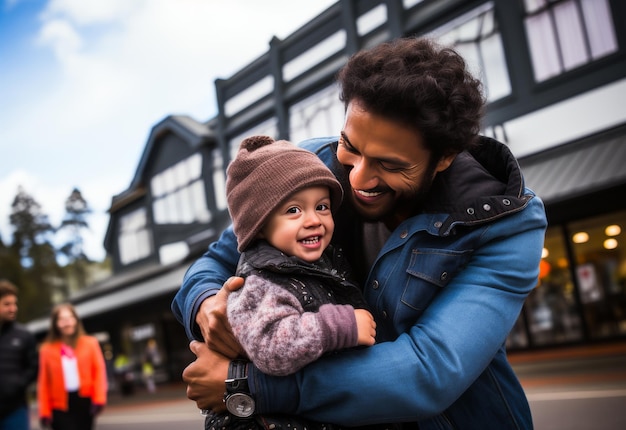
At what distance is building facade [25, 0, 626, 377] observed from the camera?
442 inches

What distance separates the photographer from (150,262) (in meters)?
27.8

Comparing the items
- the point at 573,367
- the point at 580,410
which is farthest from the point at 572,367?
the point at 580,410

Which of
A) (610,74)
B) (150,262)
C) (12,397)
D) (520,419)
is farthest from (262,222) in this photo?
(150,262)

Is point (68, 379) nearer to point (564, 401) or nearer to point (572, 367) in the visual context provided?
point (564, 401)

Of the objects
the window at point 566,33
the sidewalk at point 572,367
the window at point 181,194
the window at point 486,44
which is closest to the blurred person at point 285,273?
the sidewalk at point 572,367

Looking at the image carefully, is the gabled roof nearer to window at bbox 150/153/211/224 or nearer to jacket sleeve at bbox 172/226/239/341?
window at bbox 150/153/211/224

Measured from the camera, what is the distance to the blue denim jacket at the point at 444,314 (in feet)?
4.52

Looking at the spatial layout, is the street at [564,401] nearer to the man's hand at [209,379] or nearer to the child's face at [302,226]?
the child's face at [302,226]

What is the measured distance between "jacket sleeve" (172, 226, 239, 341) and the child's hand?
1.65ft

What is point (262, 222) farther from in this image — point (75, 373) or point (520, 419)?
point (75, 373)

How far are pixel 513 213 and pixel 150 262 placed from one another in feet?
90.3

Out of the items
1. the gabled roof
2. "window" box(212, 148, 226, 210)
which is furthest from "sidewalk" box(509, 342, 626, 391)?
the gabled roof

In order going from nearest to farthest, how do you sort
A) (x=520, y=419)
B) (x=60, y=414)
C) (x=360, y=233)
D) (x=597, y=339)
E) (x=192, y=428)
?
(x=520, y=419) < (x=360, y=233) < (x=60, y=414) < (x=192, y=428) < (x=597, y=339)

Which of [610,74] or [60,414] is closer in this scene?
[60,414]
